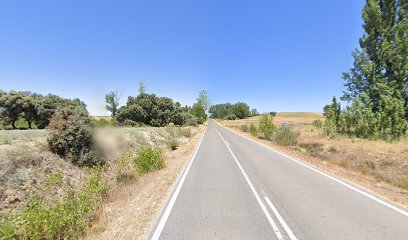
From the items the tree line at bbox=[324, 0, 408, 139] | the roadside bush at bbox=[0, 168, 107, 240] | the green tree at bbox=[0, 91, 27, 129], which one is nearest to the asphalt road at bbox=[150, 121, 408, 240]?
the roadside bush at bbox=[0, 168, 107, 240]

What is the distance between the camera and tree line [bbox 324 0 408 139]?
26.1m

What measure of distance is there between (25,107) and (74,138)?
2421 centimetres

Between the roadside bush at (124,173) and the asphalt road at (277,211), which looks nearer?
the asphalt road at (277,211)

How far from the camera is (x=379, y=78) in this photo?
29.3 metres

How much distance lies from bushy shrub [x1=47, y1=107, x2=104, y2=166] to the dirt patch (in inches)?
165

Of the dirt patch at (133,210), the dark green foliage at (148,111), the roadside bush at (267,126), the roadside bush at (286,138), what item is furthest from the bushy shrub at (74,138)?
the dark green foliage at (148,111)

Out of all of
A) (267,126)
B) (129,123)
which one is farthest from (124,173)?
(129,123)

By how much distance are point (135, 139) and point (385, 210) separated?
1742 cm

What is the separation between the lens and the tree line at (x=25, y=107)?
2933cm

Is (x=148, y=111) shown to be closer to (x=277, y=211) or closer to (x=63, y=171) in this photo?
(x=63, y=171)

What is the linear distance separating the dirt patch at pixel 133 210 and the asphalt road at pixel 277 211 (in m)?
0.36

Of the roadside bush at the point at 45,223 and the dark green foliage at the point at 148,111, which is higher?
the dark green foliage at the point at 148,111

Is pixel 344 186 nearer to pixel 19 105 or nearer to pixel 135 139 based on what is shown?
pixel 135 139

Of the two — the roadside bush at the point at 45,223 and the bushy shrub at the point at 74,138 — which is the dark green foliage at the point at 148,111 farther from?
the roadside bush at the point at 45,223
